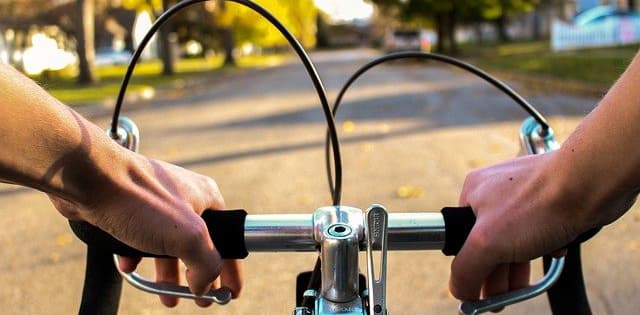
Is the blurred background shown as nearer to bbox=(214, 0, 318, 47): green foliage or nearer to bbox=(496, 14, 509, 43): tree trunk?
bbox=(214, 0, 318, 47): green foliage

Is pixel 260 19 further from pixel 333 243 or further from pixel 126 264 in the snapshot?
pixel 333 243

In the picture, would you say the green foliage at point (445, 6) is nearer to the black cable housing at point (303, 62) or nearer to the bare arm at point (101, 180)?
the black cable housing at point (303, 62)

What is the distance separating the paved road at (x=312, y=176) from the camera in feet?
13.6

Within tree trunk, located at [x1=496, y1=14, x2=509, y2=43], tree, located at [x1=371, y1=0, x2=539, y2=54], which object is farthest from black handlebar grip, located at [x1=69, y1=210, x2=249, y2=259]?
tree trunk, located at [x1=496, y1=14, x2=509, y2=43]

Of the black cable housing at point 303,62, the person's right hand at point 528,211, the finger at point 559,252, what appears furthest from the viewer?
the black cable housing at point 303,62

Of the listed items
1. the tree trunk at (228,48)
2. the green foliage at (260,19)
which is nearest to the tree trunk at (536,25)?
the green foliage at (260,19)

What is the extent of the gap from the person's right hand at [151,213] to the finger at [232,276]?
0.20 meters

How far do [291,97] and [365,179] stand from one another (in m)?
10.4

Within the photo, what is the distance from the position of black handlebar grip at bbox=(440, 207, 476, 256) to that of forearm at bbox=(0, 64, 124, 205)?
1.71 feet

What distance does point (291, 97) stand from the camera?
1723cm

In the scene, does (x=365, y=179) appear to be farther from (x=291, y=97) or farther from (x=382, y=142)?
(x=291, y=97)

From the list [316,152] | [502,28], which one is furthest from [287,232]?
[502,28]

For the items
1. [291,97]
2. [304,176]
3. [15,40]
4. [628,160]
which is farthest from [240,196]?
[15,40]

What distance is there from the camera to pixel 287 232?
1084 mm
